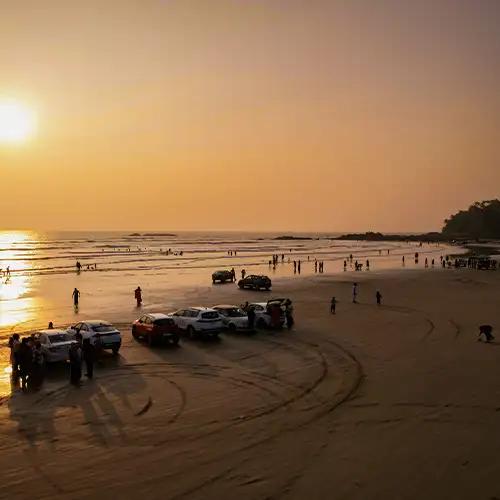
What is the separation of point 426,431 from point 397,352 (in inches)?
397

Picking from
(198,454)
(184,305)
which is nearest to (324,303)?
(184,305)

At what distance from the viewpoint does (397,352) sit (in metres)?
23.9

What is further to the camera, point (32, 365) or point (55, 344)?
point (55, 344)

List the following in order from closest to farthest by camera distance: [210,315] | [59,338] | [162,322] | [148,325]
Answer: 1. [59,338]
2. [162,322]
3. [148,325]
4. [210,315]

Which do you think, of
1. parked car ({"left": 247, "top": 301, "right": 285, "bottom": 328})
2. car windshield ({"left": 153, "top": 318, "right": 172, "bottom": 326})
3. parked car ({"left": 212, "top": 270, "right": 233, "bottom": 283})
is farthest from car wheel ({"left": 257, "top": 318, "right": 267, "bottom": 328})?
parked car ({"left": 212, "top": 270, "right": 233, "bottom": 283})

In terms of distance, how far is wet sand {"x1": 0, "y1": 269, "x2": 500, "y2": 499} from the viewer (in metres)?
11.3

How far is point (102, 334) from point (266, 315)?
994cm

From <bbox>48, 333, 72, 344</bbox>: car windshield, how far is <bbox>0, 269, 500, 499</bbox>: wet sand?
80.5 inches

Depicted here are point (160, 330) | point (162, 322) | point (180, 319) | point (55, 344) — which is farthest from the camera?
point (180, 319)

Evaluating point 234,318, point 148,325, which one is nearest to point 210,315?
point 234,318

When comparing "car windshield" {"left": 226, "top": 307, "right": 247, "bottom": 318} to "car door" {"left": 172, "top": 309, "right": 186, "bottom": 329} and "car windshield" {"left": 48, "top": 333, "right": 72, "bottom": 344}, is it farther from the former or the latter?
"car windshield" {"left": 48, "top": 333, "right": 72, "bottom": 344}

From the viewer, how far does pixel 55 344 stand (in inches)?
873

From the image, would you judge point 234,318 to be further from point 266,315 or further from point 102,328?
point 102,328

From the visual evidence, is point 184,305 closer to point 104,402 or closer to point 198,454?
point 104,402
